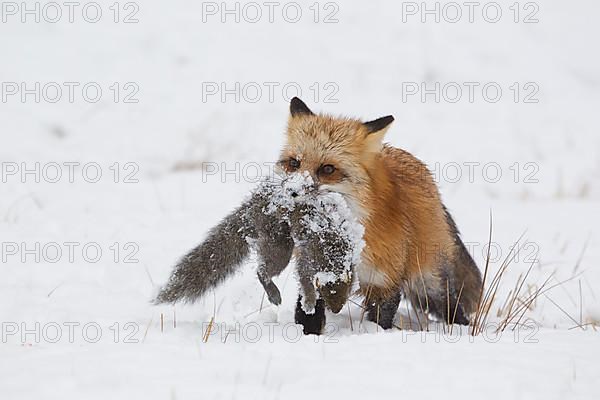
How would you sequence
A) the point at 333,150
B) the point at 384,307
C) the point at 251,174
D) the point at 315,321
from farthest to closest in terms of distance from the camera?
the point at 251,174 < the point at 384,307 < the point at 315,321 < the point at 333,150

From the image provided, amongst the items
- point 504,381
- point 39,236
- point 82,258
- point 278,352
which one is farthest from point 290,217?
point 39,236

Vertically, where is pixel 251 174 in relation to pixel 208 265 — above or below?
above

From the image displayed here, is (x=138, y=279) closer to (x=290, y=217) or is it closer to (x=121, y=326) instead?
(x=121, y=326)

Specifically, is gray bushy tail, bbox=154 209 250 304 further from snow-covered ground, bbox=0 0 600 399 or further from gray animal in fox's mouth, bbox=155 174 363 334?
snow-covered ground, bbox=0 0 600 399

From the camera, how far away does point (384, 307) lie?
5.71m

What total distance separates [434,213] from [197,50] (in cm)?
1175

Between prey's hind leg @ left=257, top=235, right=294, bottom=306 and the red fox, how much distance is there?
468 mm

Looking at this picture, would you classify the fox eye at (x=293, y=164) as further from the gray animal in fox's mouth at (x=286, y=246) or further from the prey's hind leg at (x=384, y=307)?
the prey's hind leg at (x=384, y=307)

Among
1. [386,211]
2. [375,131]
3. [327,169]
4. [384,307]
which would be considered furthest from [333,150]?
[384,307]

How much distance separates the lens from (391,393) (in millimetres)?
3434

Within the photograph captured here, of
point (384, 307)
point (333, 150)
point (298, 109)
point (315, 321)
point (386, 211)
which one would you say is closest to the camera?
point (333, 150)

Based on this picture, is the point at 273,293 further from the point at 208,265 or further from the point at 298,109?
the point at 298,109

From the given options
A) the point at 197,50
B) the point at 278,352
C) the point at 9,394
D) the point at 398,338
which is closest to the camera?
the point at 9,394

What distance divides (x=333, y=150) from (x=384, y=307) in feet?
4.63
